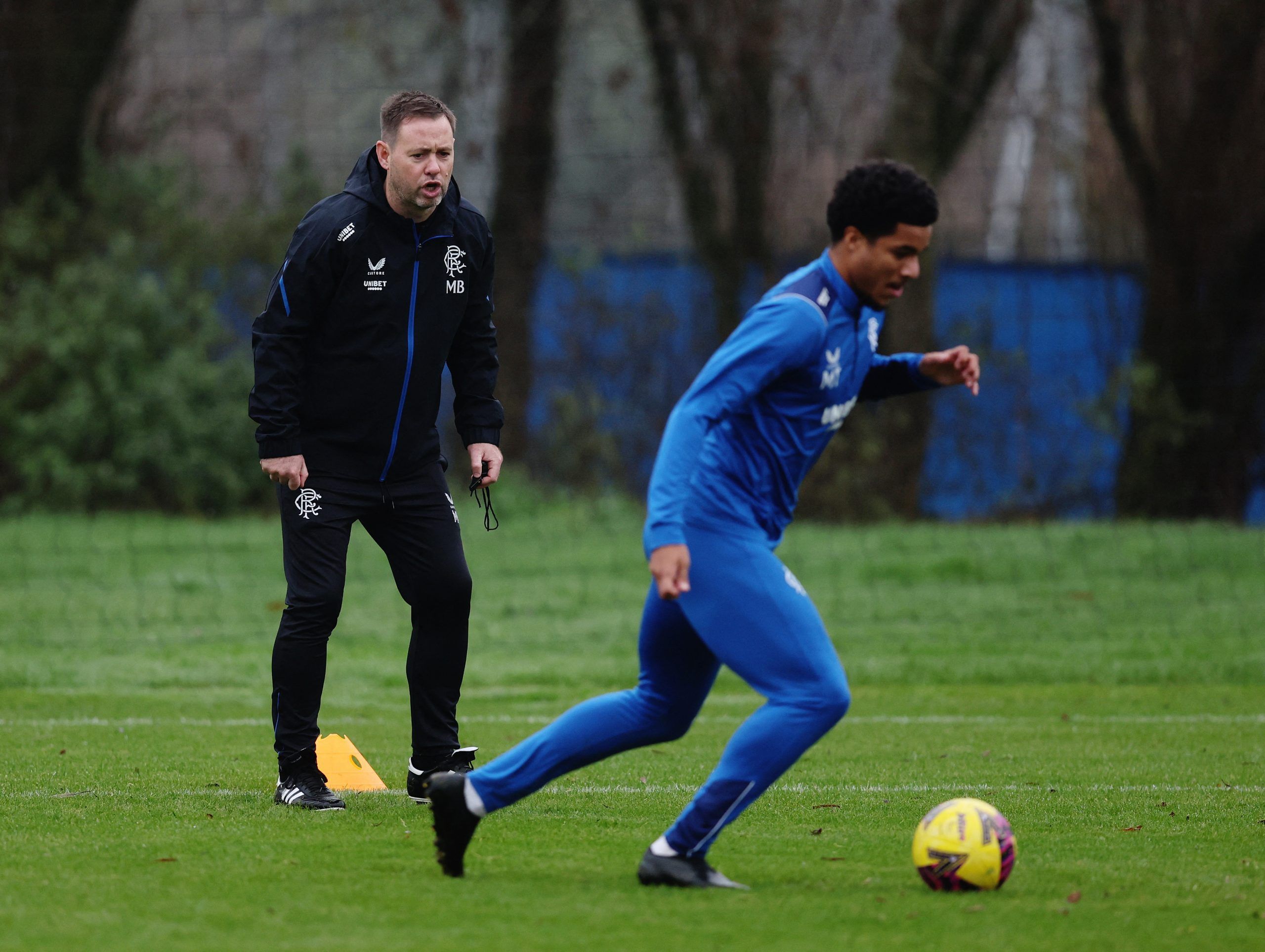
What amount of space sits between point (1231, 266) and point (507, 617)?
27.7ft

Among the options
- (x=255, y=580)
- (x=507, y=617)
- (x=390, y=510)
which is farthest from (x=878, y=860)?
(x=255, y=580)

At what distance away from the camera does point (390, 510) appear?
6.09 metres

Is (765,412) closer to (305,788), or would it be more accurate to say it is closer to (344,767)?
(305,788)

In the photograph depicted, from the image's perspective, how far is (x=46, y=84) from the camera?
1798 centimetres

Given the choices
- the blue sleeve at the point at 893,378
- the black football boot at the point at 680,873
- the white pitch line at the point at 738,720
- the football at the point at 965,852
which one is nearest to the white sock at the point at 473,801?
the black football boot at the point at 680,873

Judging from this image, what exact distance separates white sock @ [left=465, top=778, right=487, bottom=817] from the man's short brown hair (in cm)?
219

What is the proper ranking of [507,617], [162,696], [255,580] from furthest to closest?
[255,580] → [507,617] → [162,696]

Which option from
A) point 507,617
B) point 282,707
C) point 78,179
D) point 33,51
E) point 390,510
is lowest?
point 507,617

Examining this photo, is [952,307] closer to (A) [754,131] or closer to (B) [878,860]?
(A) [754,131]

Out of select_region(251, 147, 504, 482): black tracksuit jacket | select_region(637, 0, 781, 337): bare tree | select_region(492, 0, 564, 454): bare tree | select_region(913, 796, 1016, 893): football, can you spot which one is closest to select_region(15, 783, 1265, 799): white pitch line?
select_region(251, 147, 504, 482): black tracksuit jacket

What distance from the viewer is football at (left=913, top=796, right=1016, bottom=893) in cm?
474

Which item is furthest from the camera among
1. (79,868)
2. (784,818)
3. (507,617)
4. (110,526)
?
(110,526)

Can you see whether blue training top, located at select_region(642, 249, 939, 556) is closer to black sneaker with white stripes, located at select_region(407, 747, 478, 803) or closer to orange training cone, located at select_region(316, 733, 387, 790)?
black sneaker with white stripes, located at select_region(407, 747, 478, 803)

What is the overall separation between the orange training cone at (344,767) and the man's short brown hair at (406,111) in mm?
2203
